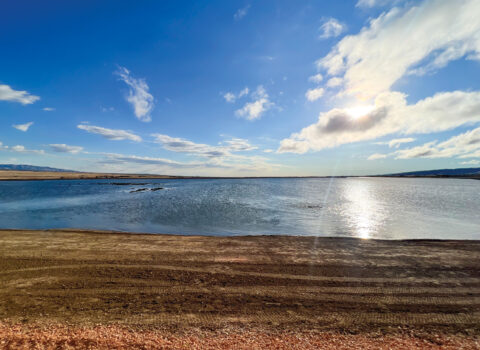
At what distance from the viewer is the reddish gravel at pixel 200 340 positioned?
21.2 feet

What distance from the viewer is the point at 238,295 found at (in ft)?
31.2

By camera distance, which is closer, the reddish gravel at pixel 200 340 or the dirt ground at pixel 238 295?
the reddish gravel at pixel 200 340

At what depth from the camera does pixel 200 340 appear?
679 cm

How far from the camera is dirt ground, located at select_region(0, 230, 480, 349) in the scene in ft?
23.5

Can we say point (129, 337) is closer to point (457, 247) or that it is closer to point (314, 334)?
point (314, 334)

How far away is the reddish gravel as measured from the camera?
6457mm

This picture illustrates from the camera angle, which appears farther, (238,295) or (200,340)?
(238,295)

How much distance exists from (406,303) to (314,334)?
5.00 metres

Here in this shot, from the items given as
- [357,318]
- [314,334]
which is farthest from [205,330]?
[357,318]

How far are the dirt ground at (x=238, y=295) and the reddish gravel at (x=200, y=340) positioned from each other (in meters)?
0.05

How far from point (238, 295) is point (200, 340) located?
297 centimetres

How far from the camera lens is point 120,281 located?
10562 millimetres

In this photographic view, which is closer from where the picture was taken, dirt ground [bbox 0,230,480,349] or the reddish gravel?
the reddish gravel

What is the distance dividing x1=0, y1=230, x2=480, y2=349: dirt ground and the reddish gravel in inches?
1.8
